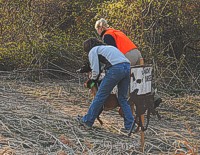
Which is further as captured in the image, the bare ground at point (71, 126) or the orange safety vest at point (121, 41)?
the orange safety vest at point (121, 41)

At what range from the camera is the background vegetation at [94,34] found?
11.2 m

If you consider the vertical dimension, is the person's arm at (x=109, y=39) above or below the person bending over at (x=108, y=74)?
above

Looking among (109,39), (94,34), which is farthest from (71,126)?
(94,34)

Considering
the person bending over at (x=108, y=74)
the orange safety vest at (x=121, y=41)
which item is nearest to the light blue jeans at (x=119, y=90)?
the person bending over at (x=108, y=74)

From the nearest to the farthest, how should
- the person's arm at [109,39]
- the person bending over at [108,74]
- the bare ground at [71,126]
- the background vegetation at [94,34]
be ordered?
the bare ground at [71,126]
the person bending over at [108,74]
the person's arm at [109,39]
the background vegetation at [94,34]

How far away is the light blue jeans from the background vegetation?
12.4 feet

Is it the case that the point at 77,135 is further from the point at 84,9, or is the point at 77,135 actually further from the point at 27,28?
the point at 84,9

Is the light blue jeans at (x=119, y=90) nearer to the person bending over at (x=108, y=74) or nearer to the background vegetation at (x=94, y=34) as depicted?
the person bending over at (x=108, y=74)

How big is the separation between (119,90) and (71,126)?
35.3 inches

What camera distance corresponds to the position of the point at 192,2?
11.8 meters

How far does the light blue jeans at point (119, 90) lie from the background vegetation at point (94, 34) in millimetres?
3788

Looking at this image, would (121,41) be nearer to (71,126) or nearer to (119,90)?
(119,90)

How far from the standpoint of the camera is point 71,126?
6.99 metres

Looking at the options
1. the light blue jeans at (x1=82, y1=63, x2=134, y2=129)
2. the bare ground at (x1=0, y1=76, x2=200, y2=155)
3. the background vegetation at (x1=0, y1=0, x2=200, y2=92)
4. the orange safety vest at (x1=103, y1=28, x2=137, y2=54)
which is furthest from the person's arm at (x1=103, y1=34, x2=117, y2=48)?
the background vegetation at (x1=0, y1=0, x2=200, y2=92)
